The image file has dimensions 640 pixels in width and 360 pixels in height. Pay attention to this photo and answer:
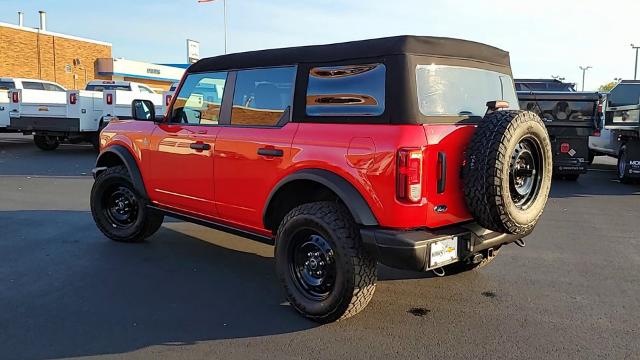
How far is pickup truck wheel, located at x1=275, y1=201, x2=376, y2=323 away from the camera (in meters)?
3.46

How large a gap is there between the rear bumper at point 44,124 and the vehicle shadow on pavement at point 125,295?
8.68 metres

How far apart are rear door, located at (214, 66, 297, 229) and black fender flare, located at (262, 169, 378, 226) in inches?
12.0

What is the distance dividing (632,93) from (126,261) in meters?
15.2

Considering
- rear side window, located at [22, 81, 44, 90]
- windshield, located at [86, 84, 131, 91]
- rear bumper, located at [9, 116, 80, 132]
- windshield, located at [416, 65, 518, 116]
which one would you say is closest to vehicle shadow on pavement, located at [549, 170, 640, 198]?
windshield, located at [416, 65, 518, 116]

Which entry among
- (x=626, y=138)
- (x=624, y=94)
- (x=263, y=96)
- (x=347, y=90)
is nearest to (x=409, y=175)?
(x=347, y=90)

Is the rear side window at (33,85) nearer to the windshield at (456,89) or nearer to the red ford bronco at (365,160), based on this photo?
the red ford bronco at (365,160)

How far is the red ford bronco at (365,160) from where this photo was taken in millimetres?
3285

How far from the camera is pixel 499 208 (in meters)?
3.32

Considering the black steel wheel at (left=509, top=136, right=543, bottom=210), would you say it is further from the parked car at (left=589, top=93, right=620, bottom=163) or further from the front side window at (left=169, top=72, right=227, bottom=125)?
the parked car at (left=589, top=93, right=620, bottom=163)

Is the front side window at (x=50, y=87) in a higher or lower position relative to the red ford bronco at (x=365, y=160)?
higher

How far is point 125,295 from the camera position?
4.12 metres

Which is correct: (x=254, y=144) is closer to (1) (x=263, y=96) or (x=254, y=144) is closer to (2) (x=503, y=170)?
(1) (x=263, y=96)

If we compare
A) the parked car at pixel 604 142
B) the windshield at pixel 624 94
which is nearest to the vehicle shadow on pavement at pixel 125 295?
the parked car at pixel 604 142

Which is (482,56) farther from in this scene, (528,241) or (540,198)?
(528,241)
